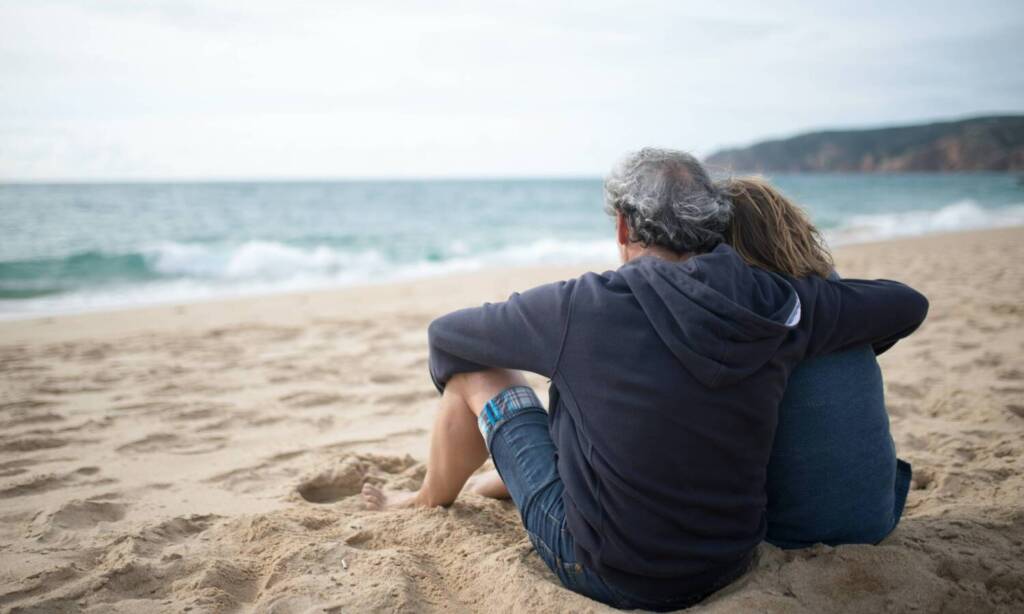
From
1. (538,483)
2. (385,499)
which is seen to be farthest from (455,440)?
(385,499)

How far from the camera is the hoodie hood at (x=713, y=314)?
146 cm

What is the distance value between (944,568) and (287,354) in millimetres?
4340

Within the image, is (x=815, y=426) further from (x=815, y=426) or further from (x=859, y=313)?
(x=859, y=313)

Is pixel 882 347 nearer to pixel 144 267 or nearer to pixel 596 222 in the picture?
pixel 144 267

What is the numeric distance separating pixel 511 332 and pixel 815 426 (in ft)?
2.73

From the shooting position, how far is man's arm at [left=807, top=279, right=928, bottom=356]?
164 centimetres

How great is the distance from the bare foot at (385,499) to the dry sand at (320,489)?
0.10m

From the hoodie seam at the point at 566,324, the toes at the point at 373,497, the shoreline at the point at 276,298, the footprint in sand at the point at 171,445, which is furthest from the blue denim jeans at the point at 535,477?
the shoreline at the point at 276,298

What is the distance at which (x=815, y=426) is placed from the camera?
1739 millimetres

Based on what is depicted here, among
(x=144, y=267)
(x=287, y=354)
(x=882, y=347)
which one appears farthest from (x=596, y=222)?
(x=882, y=347)

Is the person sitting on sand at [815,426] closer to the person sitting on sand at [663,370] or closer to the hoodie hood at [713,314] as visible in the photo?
the person sitting on sand at [663,370]

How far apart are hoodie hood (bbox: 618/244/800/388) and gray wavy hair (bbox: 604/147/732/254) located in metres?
0.18

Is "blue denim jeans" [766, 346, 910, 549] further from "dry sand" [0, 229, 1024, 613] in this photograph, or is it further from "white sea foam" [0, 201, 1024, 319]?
"white sea foam" [0, 201, 1024, 319]

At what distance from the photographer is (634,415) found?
1.54 metres
